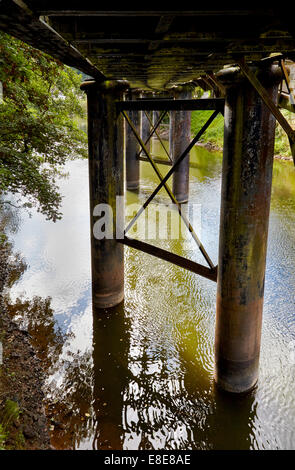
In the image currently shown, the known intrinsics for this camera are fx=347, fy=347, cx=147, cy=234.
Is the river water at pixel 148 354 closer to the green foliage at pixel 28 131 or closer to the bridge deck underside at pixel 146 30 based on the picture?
the green foliage at pixel 28 131

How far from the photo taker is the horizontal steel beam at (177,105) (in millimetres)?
4031

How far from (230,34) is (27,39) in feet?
5.37

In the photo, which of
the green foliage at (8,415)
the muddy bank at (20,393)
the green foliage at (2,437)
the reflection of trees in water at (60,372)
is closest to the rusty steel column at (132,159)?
the reflection of trees in water at (60,372)

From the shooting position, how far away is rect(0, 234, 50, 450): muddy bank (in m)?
3.33

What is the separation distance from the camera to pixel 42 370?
4.53 metres

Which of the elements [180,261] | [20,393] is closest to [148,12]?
[180,261]

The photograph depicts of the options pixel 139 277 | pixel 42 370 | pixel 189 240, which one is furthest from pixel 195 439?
pixel 189 240

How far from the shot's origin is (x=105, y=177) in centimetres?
535

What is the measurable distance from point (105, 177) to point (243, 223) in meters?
2.52

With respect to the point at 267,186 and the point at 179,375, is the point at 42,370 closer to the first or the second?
the point at 179,375

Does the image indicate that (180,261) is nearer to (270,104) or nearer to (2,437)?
(270,104)

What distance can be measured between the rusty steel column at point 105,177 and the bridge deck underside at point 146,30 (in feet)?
4.60

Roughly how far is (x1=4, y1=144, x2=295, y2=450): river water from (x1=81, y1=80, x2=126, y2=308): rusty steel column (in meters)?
0.56

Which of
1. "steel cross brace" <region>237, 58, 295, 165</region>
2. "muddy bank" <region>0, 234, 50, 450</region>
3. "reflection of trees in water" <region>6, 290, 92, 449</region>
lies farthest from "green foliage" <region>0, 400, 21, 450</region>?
"steel cross brace" <region>237, 58, 295, 165</region>
